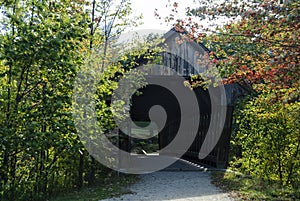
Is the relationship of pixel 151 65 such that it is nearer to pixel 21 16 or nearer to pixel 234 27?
pixel 234 27

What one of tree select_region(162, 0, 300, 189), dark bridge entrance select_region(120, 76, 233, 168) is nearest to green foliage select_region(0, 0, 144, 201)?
tree select_region(162, 0, 300, 189)

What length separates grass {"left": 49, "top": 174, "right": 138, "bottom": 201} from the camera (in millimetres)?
6449

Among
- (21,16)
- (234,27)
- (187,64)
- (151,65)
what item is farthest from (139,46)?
(21,16)

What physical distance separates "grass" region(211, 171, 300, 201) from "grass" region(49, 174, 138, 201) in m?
2.10

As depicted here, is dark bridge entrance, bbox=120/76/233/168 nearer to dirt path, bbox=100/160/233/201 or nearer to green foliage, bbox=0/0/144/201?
dirt path, bbox=100/160/233/201

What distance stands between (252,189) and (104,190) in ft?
9.94

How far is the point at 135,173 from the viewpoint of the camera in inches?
374

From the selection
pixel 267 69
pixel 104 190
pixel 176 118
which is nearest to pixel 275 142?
pixel 267 69

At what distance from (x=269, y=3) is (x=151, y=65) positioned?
16.9ft

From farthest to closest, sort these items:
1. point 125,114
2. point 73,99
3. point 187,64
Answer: point 187,64, point 125,114, point 73,99

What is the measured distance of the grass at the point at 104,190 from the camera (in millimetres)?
6449

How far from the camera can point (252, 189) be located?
22.7 ft

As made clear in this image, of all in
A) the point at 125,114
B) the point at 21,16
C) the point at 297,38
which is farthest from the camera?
the point at 125,114

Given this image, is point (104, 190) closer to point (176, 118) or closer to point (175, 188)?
point (175, 188)
